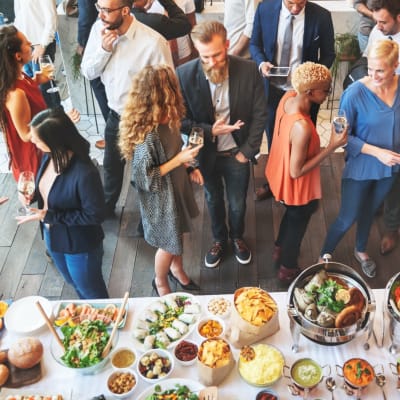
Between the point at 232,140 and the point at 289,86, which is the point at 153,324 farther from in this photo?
the point at 289,86

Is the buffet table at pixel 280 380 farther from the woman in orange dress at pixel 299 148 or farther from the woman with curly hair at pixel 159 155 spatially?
the woman in orange dress at pixel 299 148

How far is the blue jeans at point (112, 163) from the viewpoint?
3.41 metres

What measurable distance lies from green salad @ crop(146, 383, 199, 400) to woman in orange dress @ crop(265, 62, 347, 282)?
1.30 metres

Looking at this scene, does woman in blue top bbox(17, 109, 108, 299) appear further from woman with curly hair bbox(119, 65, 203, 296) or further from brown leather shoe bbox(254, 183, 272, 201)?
brown leather shoe bbox(254, 183, 272, 201)

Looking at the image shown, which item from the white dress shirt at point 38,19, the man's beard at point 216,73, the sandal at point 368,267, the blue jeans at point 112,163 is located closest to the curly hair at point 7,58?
the blue jeans at point 112,163

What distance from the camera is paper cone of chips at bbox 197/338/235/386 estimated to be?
184 centimetres

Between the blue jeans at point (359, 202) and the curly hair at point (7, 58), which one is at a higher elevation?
the curly hair at point (7, 58)

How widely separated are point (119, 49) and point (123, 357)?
1902 mm

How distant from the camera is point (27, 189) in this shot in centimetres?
244

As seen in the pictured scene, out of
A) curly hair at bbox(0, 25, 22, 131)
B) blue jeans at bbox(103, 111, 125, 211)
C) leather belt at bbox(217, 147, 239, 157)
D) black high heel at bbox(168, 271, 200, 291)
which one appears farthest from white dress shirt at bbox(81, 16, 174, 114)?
black high heel at bbox(168, 271, 200, 291)

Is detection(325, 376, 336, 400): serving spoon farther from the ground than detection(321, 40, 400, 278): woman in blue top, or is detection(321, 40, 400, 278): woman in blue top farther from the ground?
detection(321, 40, 400, 278): woman in blue top

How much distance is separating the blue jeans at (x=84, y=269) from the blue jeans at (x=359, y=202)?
4.80 ft

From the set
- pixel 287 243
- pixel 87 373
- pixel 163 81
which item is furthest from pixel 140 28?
pixel 87 373

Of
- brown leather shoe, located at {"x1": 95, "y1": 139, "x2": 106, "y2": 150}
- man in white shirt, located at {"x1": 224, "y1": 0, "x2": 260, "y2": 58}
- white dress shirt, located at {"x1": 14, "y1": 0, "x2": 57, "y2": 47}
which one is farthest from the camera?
brown leather shoe, located at {"x1": 95, "y1": 139, "x2": 106, "y2": 150}
